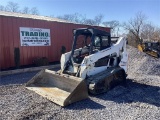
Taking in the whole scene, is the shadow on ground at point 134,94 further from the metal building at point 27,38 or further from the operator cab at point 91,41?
the metal building at point 27,38

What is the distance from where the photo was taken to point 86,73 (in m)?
6.21

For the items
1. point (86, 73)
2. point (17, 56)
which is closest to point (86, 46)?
point (86, 73)

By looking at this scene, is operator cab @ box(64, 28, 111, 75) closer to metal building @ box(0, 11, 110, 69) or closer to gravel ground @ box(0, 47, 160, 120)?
gravel ground @ box(0, 47, 160, 120)

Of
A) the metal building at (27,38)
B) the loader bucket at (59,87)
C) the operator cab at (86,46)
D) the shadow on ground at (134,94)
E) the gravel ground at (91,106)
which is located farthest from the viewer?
the metal building at (27,38)

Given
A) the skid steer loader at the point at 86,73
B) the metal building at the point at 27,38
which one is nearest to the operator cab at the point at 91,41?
the skid steer loader at the point at 86,73

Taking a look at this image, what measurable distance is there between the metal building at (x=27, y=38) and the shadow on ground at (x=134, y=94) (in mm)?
6356

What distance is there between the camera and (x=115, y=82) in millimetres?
7031

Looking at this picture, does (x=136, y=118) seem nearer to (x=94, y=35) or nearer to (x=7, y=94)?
(x=94, y=35)

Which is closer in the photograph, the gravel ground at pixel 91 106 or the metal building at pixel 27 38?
the gravel ground at pixel 91 106

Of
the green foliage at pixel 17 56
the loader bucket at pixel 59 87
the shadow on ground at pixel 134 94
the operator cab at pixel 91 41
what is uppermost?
the operator cab at pixel 91 41

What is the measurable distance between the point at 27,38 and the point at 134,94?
7.31m

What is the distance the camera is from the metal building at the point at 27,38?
33.5ft

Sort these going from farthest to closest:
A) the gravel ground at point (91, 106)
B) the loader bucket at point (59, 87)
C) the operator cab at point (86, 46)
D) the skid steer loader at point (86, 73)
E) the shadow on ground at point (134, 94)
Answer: the operator cab at point (86, 46) → the shadow on ground at point (134, 94) → the skid steer loader at point (86, 73) → the loader bucket at point (59, 87) → the gravel ground at point (91, 106)

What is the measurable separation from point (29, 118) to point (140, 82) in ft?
17.5
